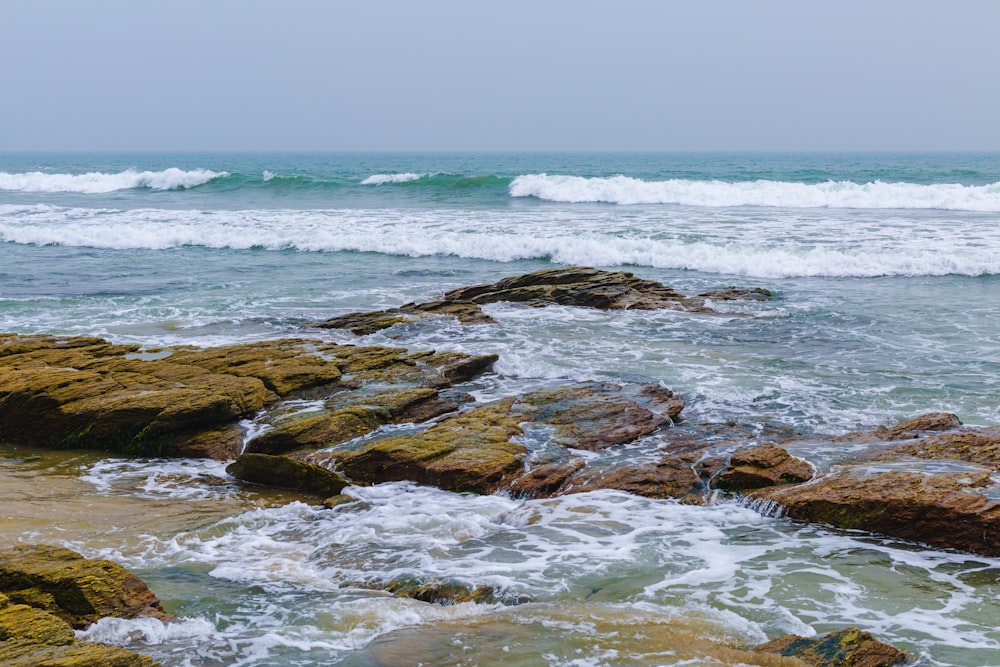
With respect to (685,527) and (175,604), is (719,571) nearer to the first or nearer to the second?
(685,527)

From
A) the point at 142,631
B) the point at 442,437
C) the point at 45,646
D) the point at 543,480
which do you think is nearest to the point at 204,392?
the point at 442,437

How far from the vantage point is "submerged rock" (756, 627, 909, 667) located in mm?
5148

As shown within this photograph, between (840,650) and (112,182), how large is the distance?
60.5m

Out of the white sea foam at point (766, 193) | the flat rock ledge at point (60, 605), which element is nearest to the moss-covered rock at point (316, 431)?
the flat rock ledge at point (60, 605)

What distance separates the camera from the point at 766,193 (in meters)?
41.4

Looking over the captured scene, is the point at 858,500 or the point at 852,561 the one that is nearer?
the point at 852,561

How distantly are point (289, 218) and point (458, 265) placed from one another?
13.4 metres

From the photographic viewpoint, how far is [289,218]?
36.0 m

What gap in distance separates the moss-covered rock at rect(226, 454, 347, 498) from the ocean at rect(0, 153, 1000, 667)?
0.25m

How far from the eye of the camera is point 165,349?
43.8ft

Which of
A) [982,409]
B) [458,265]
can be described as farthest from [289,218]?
[982,409]

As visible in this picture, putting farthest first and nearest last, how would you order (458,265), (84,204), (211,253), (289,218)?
(84,204) < (289,218) < (211,253) < (458,265)

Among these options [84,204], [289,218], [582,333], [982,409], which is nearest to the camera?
[982,409]

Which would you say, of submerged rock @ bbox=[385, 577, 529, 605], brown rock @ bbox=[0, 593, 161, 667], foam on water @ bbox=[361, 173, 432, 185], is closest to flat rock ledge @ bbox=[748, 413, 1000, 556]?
submerged rock @ bbox=[385, 577, 529, 605]
